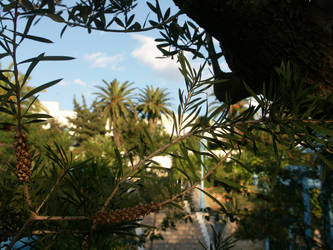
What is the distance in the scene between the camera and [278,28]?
989mm

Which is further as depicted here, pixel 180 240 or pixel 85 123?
pixel 85 123

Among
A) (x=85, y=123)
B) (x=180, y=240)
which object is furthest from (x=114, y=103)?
(x=180, y=240)

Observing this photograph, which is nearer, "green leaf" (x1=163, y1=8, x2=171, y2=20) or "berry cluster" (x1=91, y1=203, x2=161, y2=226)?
"berry cluster" (x1=91, y1=203, x2=161, y2=226)

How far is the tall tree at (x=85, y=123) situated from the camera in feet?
124

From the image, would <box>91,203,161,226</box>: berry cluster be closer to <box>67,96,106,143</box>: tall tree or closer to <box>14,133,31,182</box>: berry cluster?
<box>14,133,31,182</box>: berry cluster

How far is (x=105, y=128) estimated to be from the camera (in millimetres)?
38969

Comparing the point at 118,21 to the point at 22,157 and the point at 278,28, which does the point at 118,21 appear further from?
the point at 22,157

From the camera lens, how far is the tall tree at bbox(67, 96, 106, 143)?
1483 inches

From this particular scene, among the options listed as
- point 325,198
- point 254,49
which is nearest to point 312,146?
point 254,49

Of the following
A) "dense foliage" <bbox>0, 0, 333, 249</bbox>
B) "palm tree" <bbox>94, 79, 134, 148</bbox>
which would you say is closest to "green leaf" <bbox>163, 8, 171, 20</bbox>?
"dense foliage" <bbox>0, 0, 333, 249</bbox>

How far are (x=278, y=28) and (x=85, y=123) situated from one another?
126 feet

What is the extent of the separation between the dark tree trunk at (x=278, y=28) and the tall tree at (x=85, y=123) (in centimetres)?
3773

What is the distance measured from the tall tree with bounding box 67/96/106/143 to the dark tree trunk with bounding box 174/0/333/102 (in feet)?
124

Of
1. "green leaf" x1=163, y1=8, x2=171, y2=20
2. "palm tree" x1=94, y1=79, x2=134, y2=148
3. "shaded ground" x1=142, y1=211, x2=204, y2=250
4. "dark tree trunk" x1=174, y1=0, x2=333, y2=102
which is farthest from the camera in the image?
"palm tree" x1=94, y1=79, x2=134, y2=148
